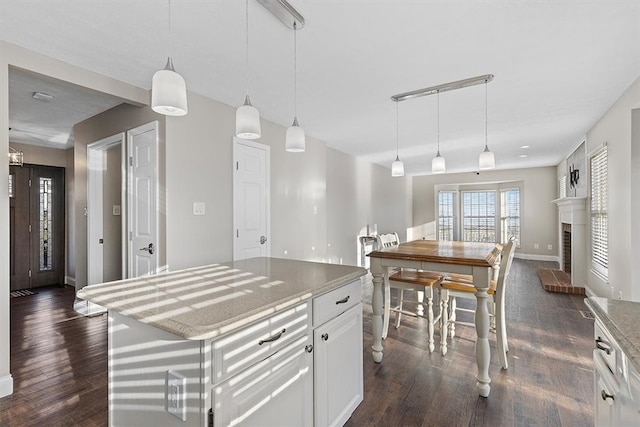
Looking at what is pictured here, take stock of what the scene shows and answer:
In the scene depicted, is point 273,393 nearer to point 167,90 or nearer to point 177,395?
point 177,395

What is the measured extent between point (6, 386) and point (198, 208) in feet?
5.97

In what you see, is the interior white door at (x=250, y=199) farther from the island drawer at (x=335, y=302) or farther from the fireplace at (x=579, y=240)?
the fireplace at (x=579, y=240)

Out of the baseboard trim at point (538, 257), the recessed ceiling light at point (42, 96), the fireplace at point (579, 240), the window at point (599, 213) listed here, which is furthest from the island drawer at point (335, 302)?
the baseboard trim at point (538, 257)

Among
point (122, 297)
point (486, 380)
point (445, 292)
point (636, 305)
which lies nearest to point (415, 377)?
point (486, 380)

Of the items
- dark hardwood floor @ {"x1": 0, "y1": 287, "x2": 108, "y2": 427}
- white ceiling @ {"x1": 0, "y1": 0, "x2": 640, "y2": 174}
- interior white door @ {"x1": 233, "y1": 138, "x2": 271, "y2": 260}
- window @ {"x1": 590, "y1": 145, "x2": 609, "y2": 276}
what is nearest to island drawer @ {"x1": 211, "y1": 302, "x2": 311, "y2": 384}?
dark hardwood floor @ {"x1": 0, "y1": 287, "x2": 108, "y2": 427}

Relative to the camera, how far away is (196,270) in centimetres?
199

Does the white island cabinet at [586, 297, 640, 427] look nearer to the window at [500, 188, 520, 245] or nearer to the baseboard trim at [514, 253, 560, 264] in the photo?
the baseboard trim at [514, 253, 560, 264]

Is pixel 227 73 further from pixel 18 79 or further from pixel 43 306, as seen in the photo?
pixel 43 306

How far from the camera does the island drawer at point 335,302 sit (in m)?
1.57

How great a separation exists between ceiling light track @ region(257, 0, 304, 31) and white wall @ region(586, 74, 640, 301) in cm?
311

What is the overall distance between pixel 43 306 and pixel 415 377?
15.3 feet

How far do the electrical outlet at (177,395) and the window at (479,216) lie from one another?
9.43m

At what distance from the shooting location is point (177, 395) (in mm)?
1109

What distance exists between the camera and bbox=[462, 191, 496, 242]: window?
9086 millimetres
